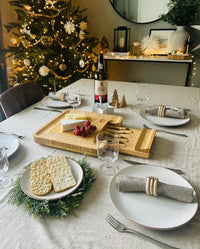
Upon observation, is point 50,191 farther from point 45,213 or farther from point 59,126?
point 59,126

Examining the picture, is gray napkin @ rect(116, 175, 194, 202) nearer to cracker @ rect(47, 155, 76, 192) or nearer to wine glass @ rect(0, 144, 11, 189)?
cracker @ rect(47, 155, 76, 192)

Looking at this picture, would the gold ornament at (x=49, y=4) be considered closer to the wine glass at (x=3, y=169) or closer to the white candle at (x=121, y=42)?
the white candle at (x=121, y=42)

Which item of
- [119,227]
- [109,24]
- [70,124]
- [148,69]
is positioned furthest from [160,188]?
[109,24]

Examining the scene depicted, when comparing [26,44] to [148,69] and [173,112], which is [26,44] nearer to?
[148,69]

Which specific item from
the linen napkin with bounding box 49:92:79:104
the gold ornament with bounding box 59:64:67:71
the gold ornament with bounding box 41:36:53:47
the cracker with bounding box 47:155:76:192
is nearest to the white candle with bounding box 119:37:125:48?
the gold ornament with bounding box 59:64:67:71

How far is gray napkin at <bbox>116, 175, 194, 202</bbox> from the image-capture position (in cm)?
65

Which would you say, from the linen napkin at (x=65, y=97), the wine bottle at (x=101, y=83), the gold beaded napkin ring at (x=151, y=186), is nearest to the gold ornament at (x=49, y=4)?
the linen napkin at (x=65, y=97)

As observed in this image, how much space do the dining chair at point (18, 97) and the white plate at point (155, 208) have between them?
100 cm

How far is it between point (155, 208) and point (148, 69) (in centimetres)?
281

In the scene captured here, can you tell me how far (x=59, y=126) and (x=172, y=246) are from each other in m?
0.72

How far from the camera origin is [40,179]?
2.41 feet

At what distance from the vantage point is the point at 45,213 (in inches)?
24.9

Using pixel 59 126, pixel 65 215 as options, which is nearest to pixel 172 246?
pixel 65 215

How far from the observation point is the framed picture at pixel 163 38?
2850 mm
